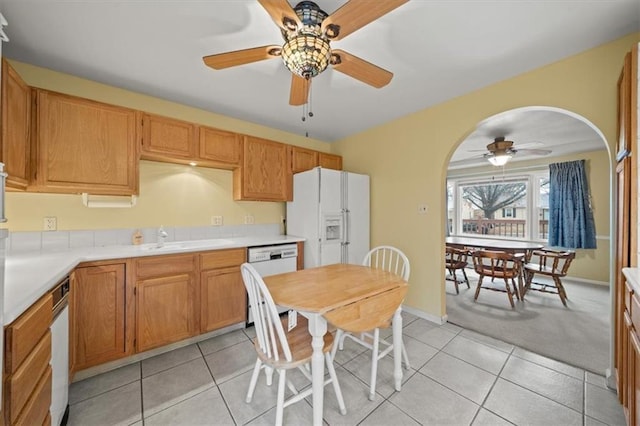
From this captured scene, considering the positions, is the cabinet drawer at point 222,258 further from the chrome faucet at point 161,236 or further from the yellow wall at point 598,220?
the yellow wall at point 598,220

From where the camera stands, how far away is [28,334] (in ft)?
3.21

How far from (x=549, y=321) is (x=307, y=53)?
3710 mm

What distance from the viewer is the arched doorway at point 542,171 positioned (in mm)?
2332

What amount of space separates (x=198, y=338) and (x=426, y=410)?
80.0 inches

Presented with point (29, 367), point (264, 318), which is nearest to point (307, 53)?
point (264, 318)

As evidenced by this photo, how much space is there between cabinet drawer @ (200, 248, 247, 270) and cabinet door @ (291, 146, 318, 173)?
1359 millimetres

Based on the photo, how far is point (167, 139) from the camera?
2.44 m

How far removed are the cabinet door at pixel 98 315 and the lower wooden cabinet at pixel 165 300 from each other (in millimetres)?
115

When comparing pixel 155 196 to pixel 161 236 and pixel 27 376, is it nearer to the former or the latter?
pixel 161 236

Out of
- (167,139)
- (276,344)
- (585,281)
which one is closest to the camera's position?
(276,344)

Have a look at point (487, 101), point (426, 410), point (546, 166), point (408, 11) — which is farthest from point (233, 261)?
point (546, 166)

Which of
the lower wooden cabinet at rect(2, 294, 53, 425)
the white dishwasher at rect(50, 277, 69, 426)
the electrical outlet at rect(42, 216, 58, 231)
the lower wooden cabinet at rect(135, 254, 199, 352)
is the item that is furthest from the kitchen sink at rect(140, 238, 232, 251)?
the lower wooden cabinet at rect(2, 294, 53, 425)

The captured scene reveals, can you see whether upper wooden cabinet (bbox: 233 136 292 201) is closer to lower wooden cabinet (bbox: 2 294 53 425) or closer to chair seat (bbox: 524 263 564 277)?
lower wooden cabinet (bbox: 2 294 53 425)

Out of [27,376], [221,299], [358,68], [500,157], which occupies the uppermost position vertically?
[358,68]
